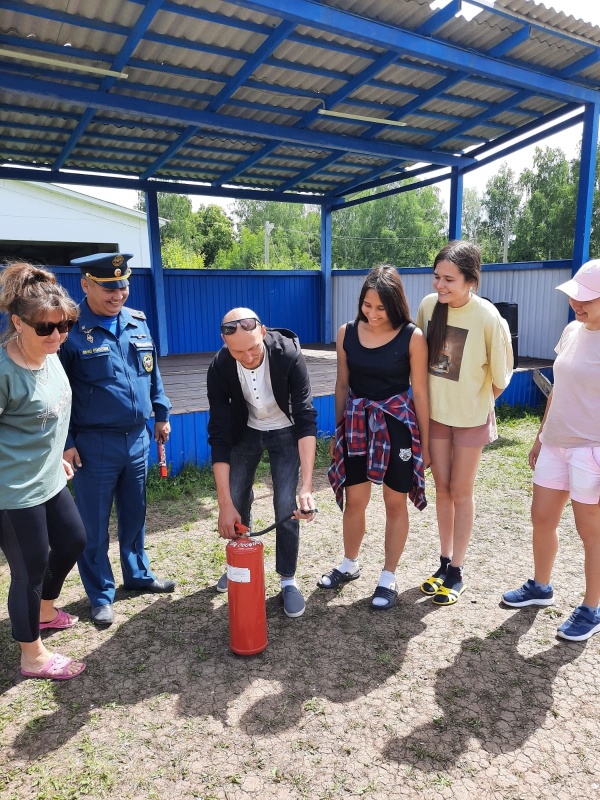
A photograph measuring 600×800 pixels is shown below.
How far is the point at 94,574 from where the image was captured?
281cm

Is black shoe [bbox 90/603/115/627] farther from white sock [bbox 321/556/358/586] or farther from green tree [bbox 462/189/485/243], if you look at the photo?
green tree [bbox 462/189/485/243]

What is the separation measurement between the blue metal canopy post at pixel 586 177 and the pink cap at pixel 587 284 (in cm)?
534

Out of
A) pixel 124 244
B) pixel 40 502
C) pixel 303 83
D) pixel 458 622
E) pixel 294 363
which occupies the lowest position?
pixel 458 622

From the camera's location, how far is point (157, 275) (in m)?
9.55

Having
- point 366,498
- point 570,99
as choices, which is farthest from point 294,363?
point 570,99

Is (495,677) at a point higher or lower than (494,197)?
lower

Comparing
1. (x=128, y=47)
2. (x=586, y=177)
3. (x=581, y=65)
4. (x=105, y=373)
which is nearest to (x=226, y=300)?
(x=128, y=47)

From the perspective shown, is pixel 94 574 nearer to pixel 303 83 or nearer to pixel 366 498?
pixel 366 498

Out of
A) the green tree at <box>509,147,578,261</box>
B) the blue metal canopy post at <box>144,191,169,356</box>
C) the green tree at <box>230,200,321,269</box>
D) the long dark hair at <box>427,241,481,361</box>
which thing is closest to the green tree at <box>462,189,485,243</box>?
the green tree at <box>509,147,578,261</box>

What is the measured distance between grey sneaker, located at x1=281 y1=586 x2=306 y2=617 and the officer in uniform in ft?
2.84

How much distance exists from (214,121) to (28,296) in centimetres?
515

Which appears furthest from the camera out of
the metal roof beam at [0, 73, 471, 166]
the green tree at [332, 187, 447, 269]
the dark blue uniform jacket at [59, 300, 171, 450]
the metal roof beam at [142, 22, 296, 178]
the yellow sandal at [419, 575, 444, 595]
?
the green tree at [332, 187, 447, 269]

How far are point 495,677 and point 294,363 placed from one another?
167 centimetres

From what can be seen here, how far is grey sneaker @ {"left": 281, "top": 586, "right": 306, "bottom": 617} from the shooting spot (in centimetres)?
286
